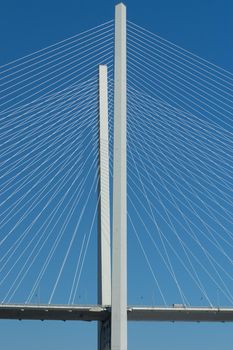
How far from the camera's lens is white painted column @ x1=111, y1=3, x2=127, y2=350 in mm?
21609

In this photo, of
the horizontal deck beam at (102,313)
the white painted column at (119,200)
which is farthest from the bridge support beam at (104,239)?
the white painted column at (119,200)

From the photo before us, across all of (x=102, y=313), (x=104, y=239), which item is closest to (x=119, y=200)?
(x=104, y=239)

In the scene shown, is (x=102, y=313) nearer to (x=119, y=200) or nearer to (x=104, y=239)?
(x=104, y=239)

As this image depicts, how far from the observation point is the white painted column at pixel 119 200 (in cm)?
2161

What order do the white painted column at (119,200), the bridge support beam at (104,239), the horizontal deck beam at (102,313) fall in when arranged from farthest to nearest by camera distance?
Result: the horizontal deck beam at (102,313), the bridge support beam at (104,239), the white painted column at (119,200)

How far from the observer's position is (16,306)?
25.1 metres

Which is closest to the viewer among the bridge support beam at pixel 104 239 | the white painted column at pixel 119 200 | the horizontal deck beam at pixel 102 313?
the white painted column at pixel 119 200

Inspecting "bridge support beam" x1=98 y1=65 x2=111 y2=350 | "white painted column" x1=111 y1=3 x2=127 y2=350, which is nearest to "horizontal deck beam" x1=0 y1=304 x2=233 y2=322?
"bridge support beam" x1=98 y1=65 x2=111 y2=350

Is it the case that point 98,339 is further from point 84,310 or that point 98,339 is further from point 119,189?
point 119,189

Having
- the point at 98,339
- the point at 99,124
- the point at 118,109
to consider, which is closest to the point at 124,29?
the point at 118,109

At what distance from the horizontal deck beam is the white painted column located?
2.84 meters

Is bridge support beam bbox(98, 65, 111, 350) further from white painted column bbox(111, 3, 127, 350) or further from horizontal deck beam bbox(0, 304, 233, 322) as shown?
white painted column bbox(111, 3, 127, 350)

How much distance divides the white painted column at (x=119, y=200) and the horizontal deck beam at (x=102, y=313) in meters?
2.84

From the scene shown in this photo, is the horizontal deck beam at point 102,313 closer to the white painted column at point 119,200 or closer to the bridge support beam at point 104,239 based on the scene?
the bridge support beam at point 104,239
